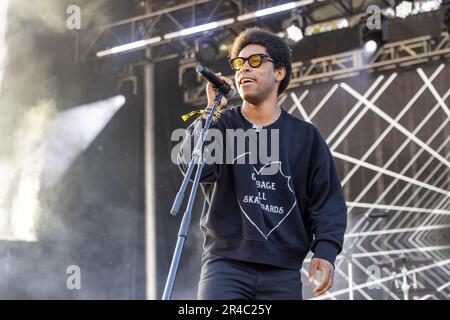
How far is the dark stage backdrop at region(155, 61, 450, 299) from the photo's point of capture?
5.73 m

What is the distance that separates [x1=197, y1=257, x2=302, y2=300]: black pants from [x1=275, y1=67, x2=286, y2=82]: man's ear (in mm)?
781

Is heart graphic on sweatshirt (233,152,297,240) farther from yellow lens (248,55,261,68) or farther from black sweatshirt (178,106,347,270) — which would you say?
yellow lens (248,55,261,68)

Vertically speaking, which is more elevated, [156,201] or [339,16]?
[339,16]

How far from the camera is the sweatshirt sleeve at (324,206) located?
6.64 ft

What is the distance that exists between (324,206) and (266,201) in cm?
24

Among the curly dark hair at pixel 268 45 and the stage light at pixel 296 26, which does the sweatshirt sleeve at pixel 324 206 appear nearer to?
the curly dark hair at pixel 268 45

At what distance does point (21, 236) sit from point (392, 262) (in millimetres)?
4102

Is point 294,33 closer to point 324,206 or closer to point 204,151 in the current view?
point 324,206

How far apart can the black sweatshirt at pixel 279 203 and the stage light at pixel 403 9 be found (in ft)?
15.0

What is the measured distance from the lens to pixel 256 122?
2.14 metres

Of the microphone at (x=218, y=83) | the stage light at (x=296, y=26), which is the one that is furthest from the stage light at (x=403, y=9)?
the microphone at (x=218, y=83)
